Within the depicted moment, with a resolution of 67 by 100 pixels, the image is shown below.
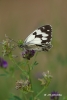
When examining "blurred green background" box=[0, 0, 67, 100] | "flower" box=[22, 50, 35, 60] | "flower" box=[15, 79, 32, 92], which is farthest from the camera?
"blurred green background" box=[0, 0, 67, 100]

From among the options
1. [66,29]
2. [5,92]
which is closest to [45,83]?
[5,92]

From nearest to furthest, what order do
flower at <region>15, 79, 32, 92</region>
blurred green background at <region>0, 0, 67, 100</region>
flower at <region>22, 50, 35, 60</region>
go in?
flower at <region>15, 79, 32, 92</region>, flower at <region>22, 50, 35, 60</region>, blurred green background at <region>0, 0, 67, 100</region>

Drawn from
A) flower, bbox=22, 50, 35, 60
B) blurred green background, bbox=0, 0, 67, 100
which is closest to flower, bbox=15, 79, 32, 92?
flower, bbox=22, 50, 35, 60

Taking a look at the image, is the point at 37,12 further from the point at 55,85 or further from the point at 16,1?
Answer: the point at 55,85

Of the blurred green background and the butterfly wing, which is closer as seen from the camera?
the butterfly wing

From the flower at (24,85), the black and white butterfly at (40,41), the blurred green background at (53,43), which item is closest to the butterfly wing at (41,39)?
the black and white butterfly at (40,41)

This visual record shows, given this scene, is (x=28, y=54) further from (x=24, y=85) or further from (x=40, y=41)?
(x=24, y=85)

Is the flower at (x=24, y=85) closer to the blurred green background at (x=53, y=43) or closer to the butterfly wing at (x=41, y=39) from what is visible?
the butterfly wing at (x=41, y=39)

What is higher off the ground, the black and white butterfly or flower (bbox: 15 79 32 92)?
the black and white butterfly

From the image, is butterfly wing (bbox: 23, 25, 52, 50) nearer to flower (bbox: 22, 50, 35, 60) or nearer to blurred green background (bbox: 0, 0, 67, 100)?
flower (bbox: 22, 50, 35, 60)
